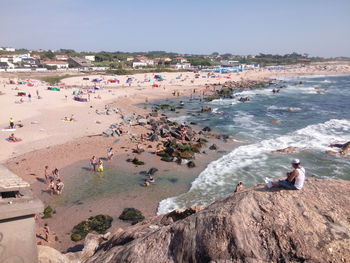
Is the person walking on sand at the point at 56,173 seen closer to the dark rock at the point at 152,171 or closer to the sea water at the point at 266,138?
the dark rock at the point at 152,171

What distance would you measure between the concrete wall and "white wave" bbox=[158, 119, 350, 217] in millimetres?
9317

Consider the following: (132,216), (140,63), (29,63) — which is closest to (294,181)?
(132,216)

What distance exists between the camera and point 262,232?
621 centimetres

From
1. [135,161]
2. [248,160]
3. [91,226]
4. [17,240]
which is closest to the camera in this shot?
[17,240]

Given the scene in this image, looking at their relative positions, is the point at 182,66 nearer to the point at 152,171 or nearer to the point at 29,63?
the point at 29,63

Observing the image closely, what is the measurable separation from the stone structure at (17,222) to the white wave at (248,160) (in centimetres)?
942

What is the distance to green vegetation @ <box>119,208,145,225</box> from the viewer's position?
52.0 ft

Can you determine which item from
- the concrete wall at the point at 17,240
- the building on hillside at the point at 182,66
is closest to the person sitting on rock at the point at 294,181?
the concrete wall at the point at 17,240

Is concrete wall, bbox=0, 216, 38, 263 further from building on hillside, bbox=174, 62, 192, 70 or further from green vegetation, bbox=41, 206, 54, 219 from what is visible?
building on hillside, bbox=174, 62, 192, 70

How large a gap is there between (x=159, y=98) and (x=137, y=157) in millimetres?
38262

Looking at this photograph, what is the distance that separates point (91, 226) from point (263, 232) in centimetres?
1113

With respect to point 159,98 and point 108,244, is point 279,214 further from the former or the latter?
point 159,98

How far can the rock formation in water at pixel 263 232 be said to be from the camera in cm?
590

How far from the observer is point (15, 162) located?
73.8 feet
